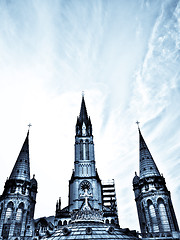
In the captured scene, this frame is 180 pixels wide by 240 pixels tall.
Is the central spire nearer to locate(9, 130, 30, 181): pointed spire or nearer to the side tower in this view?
locate(9, 130, 30, 181): pointed spire

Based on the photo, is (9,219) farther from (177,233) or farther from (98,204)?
(177,233)

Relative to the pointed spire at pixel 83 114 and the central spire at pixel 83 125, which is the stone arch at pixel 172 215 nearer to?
the central spire at pixel 83 125

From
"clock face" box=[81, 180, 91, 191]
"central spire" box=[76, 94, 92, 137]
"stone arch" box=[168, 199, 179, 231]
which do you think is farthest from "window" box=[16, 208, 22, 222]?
"stone arch" box=[168, 199, 179, 231]

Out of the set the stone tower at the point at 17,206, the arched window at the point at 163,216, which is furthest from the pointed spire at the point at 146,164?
the stone tower at the point at 17,206

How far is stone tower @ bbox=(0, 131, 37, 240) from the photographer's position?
3797cm

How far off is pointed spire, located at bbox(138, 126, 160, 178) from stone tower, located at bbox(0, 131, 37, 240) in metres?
25.9

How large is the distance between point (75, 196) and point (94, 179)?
632 cm

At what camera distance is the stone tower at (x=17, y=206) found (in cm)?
3797

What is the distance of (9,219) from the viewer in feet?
128

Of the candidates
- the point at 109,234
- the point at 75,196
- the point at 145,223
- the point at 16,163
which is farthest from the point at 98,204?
the point at 109,234

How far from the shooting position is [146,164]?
47.3 m

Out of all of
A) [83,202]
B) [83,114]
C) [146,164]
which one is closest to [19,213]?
[83,202]

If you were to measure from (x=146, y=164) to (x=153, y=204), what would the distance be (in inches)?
359

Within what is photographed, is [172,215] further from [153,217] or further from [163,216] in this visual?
[153,217]
